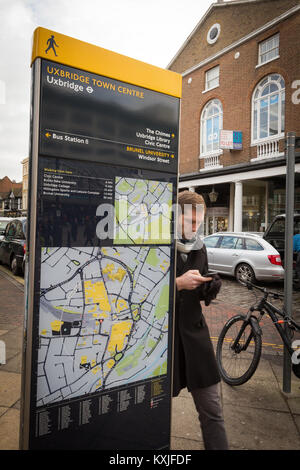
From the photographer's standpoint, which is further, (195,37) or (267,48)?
(195,37)

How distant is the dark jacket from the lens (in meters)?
2.18

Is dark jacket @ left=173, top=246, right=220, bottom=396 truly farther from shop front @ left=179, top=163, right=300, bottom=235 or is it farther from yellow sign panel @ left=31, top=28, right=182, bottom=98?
shop front @ left=179, top=163, right=300, bottom=235

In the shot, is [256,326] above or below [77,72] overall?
below

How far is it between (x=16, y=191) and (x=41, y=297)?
80.1 meters

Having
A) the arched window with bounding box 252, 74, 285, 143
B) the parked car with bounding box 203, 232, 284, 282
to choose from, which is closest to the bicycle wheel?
the parked car with bounding box 203, 232, 284, 282

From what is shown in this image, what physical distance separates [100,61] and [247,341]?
294cm

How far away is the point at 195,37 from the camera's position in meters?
21.0

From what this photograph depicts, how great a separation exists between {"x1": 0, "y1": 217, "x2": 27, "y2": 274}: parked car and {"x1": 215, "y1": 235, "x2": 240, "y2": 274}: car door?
18.9ft

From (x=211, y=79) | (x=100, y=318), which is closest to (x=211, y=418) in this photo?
(x=100, y=318)

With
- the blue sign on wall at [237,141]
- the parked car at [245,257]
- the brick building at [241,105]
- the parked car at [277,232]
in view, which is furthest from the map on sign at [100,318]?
the blue sign on wall at [237,141]

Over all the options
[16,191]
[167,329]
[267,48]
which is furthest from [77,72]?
[16,191]

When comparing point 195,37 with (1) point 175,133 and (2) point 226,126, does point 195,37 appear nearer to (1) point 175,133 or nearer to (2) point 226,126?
(2) point 226,126

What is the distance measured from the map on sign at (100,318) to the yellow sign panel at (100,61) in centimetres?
100

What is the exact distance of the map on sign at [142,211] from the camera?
2.03 metres
